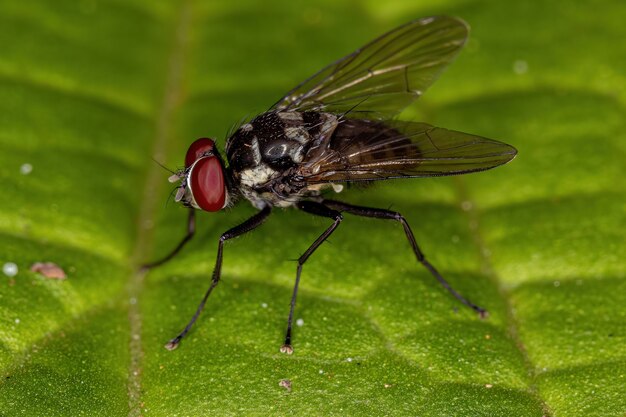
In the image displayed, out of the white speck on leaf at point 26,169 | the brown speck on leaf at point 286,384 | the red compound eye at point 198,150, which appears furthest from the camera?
the white speck on leaf at point 26,169

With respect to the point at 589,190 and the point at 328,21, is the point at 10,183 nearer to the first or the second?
the point at 328,21

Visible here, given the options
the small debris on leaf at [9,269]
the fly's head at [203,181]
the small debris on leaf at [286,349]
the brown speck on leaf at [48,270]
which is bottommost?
the small debris on leaf at [286,349]

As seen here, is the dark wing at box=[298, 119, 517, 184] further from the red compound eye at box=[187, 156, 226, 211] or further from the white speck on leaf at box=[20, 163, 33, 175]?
the white speck on leaf at box=[20, 163, 33, 175]

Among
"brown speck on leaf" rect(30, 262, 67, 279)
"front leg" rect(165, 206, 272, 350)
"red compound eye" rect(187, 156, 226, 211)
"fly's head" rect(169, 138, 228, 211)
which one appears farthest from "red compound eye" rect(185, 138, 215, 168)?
"brown speck on leaf" rect(30, 262, 67, 279)

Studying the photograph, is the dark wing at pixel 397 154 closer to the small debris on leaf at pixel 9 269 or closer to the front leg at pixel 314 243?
the front leg at pixel 314 243

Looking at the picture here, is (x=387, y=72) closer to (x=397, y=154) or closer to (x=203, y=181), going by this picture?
(x=397, y=154)

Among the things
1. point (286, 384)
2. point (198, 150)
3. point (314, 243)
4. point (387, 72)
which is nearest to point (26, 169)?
point (198, 150)

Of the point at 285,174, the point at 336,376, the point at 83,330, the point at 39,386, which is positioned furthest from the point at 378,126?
the point at 39,386

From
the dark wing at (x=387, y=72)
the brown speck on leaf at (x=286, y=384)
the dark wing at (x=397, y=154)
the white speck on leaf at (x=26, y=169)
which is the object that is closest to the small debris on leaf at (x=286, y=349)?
the brown speck on leaf at (x=286, y=384)

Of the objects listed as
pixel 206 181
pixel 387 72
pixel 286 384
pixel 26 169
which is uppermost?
pixel 387 72
